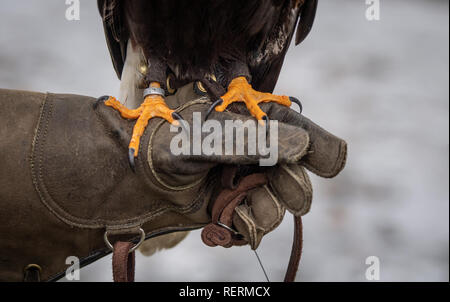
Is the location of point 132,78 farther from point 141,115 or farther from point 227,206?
point 227,206

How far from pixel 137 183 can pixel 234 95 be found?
1.28 ft

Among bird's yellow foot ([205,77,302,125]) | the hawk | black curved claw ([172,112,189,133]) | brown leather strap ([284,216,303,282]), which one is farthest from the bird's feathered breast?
brown leather strap ([284,216,303,282])

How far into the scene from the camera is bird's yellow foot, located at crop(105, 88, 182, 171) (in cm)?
92

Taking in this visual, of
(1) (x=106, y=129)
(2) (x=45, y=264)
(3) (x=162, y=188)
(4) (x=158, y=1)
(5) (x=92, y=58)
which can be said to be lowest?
(2) (x=45, y=264)

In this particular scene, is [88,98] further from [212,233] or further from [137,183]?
[212,233]

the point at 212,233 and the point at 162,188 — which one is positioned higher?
the point at 162,188

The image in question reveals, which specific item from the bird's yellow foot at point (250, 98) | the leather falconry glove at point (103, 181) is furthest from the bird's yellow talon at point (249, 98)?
the leather falconry glove at point (103, 181)

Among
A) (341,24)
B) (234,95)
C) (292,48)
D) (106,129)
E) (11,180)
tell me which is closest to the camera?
(11,180)

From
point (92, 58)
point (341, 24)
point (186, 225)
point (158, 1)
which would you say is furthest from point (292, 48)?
point (186, 225)

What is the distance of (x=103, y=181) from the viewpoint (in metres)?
0.92

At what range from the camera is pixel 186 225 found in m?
1.05

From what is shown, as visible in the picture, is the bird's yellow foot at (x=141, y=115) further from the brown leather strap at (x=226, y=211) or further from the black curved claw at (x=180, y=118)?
the brown leather strap at (x=226, y=211)

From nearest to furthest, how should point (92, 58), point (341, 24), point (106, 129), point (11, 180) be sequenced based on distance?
point (11, 180) → point (106, 129) → point (92, 58) → point (341, 24)

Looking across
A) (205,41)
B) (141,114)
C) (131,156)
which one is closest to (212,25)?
(205,41)
